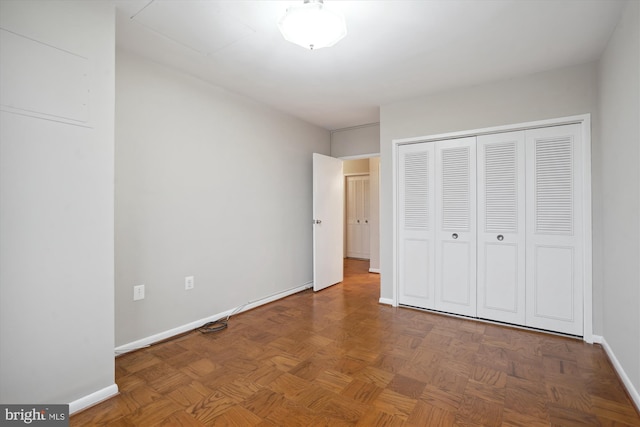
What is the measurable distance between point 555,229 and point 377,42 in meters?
2.33

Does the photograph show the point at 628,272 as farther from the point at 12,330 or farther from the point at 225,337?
the point at 12,330

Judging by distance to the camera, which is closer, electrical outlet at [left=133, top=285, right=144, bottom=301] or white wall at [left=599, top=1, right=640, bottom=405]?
white wall at [left=599, top=1, right=640, bottom=405]

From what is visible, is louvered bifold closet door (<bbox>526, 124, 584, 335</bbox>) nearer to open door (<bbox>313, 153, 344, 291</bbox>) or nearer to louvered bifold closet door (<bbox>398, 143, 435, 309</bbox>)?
louvered bifold closet door (<bbox>398, 143, 435, 309</bbox>)

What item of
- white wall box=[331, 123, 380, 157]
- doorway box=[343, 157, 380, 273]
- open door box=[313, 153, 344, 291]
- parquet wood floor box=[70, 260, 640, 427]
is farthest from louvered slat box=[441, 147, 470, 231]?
doorway box=[343, 157, 380, 273]

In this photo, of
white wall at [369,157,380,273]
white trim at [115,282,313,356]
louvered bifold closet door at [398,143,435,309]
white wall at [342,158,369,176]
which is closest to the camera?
white trim at [115,282,313,356]

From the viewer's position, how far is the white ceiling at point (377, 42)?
1952 mm

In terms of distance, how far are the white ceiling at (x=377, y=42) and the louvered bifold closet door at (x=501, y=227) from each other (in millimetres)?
763

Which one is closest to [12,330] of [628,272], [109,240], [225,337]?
[109,240]

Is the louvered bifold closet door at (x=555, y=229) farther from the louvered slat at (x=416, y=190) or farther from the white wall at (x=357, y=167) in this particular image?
the white wall at (x=357, y=167)

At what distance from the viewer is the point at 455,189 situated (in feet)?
10.8

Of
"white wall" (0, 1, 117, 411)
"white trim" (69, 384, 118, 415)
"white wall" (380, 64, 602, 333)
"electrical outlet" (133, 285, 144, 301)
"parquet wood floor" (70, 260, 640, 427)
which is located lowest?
"parquet wood floor" (70, 260, 640, 427)

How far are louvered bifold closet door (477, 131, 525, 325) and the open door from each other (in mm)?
2065

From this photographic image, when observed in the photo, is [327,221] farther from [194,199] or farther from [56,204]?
[56,204]

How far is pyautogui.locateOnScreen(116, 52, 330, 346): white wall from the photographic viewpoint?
2498 millimetres
